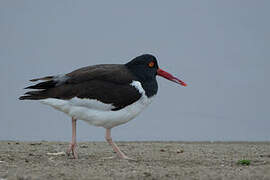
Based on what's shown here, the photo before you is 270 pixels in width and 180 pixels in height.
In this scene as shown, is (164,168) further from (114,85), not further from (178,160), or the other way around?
(114,85)

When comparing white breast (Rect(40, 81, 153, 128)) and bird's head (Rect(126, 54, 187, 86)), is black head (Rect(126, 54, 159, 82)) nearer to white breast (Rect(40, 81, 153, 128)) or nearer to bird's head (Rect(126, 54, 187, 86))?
bird's head (Rect(126, 54, 187, 86))

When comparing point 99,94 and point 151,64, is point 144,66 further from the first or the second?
point 99,94

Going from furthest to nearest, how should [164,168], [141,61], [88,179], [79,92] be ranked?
[141,61] → [79,92] → [164,168] → [88,179]

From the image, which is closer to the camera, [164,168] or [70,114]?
[164,168]

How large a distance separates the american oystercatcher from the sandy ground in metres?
0.72

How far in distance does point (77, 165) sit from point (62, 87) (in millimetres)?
1640

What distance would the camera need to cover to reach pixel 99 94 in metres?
8.89

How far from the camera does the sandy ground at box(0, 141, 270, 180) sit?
23.6 ft

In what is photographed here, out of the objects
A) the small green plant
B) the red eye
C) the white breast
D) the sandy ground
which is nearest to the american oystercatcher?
the white breast

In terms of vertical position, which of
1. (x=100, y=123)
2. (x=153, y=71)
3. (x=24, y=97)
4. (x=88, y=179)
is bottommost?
(x=88, y=179)

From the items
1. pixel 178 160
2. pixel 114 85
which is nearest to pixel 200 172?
pixel 178 160

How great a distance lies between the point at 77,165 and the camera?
828 centimetres

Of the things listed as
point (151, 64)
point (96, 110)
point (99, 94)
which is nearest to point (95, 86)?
point (99, 94)

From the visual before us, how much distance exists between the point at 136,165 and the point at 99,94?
157 centimetres
